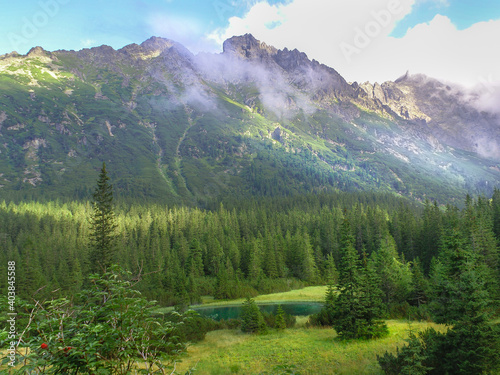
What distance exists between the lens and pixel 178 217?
14312 cm

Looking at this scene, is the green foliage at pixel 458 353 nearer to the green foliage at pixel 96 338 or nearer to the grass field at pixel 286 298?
the green foliage at pixel 96 338

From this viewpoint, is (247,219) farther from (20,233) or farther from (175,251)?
(20,233)

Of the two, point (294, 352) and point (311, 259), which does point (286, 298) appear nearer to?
point (311, 259)

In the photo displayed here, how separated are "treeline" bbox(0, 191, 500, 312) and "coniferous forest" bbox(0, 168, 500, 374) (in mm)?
458

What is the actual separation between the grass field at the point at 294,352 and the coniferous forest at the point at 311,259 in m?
2.59

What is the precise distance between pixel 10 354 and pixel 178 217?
14114cm

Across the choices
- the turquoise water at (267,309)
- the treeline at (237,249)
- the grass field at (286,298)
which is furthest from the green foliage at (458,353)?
the grass field at (286,298)

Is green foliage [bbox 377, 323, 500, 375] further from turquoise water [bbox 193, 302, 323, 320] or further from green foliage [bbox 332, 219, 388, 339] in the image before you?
turquoise water [bbox 193, 302, 323, 320]

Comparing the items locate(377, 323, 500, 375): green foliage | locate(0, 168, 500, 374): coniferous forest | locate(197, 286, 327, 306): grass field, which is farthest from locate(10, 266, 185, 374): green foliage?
A: locate(197, 286, 327, 306): grass field

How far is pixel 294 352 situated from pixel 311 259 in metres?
74.5

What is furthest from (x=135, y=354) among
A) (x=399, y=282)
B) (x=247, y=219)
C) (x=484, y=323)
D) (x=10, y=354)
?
(x=247, y=219)

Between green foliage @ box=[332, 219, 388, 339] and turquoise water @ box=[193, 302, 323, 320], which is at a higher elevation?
green foliage @ box=[332, 219, 388, 339]

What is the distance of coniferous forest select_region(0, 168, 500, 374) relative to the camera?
1683 cm

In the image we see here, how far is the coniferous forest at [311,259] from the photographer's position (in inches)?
663
